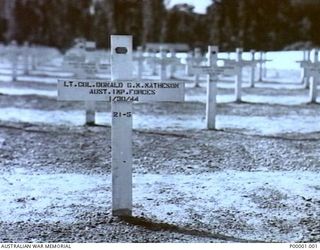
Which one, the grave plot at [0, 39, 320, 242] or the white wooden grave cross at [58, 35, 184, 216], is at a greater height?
the white wooden grave cross at [58, 35, 184, 216]

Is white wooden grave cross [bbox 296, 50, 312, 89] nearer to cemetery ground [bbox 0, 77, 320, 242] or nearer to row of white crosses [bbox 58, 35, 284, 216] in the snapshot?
cemetery ground [bbox 0, 77, 320, 242]

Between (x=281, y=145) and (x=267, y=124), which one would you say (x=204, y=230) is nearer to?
(x=281, y=145)

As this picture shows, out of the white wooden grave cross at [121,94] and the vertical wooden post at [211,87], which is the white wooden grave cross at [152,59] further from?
the white wooden grave cross at [121,94]

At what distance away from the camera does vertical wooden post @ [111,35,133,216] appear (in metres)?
3.00

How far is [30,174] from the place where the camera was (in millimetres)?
4277

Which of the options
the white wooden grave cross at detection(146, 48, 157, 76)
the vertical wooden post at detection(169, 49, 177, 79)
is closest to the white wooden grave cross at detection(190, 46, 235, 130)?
the vertical wooden post at detection(169, 49, 177, 79)

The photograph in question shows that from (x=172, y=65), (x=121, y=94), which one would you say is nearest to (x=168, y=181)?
(x=121, y=94)

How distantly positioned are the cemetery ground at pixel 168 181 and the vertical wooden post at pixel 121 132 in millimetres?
123

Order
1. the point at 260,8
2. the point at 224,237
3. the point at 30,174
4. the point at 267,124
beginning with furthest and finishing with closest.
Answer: the point at 267,124 → the point at 260,8 → the point at 30,174 → the point at 224,237

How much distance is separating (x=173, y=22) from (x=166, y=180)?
13.1m

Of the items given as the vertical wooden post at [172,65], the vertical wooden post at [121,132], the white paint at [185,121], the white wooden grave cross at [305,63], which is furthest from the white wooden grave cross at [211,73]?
the vertical wooden post at [172,65]

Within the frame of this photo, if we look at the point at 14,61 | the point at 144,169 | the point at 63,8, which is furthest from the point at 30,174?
the point at 63,8

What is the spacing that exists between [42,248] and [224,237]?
923mm

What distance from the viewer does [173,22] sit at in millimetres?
16750
